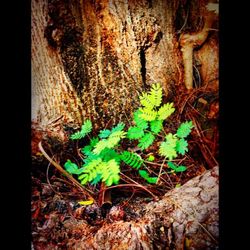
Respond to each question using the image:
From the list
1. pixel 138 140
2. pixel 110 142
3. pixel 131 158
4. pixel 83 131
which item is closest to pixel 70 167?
pixel 83 131

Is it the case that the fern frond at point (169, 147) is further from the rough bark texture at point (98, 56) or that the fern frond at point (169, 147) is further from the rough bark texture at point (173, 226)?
the rough bark texture at point (98, 56)

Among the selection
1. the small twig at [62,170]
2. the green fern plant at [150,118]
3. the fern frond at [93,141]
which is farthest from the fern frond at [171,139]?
the small twig at [62,170]

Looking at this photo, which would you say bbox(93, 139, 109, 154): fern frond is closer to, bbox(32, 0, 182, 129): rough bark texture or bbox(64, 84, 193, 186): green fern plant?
bbox(64, 84, 193, 186): green fern plant

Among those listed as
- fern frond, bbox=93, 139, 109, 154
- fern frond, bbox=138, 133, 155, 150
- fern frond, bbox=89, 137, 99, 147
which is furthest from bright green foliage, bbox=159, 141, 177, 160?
fern frond, bbox=89, 137, 99, 147

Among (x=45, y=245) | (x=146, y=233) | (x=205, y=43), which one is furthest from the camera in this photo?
(x=205, y=43)

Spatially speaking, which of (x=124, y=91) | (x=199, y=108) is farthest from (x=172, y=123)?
(x=124, y=91)
